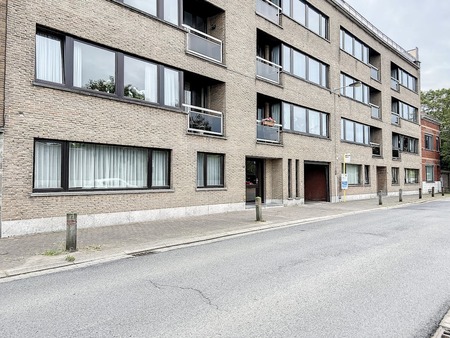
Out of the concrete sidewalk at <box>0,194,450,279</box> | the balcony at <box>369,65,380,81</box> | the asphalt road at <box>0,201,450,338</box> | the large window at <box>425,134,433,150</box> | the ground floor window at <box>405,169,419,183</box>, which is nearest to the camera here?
the asphalt road at <box>0,201,450,338</box>

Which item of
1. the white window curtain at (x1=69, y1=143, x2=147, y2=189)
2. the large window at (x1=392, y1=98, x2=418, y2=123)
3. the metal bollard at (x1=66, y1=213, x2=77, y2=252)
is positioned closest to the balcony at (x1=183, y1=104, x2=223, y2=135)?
the white window curtain at (x1=69, y1=143, x2=147, y2=189)

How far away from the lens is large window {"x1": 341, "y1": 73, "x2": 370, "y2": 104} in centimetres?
2498

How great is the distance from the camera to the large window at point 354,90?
24984 mm

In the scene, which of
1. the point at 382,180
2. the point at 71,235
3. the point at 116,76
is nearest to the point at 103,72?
the point at 116,76

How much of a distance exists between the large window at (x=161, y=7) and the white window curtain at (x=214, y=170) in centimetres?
606

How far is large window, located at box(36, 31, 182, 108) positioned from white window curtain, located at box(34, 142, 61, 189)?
2.05m

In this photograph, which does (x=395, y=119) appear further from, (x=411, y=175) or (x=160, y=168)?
(x=160, y=168)

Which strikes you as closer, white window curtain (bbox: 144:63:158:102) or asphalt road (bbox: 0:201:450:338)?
asphalt road (bbox: 0:201:450:338)

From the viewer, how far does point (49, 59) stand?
10.4 metres

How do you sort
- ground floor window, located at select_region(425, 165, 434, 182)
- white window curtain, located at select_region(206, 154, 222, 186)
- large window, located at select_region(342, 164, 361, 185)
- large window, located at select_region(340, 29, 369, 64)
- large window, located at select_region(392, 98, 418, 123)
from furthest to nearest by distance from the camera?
ground floor window, located at select_region(425, 165, 434, 182)
large window, located at select_region(392, 98, 418, 123)
large window, located at select_region(342, 164, 361, 185)
large window, located at select_region(340, 29, 369, 64)
white window curtain, located at select_region(206, 154, 222, 186)

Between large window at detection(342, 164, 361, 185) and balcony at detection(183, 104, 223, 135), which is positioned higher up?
balcony at detection(183, 104, 223, 135)

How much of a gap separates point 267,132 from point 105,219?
1024cm

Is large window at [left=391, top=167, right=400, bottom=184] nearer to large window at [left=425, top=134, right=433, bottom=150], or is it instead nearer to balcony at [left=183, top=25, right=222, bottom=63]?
large window at [left=425, top=134, right=433, bottom=150]

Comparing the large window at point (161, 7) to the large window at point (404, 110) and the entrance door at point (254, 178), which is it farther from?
the large window at point (404, 110)
